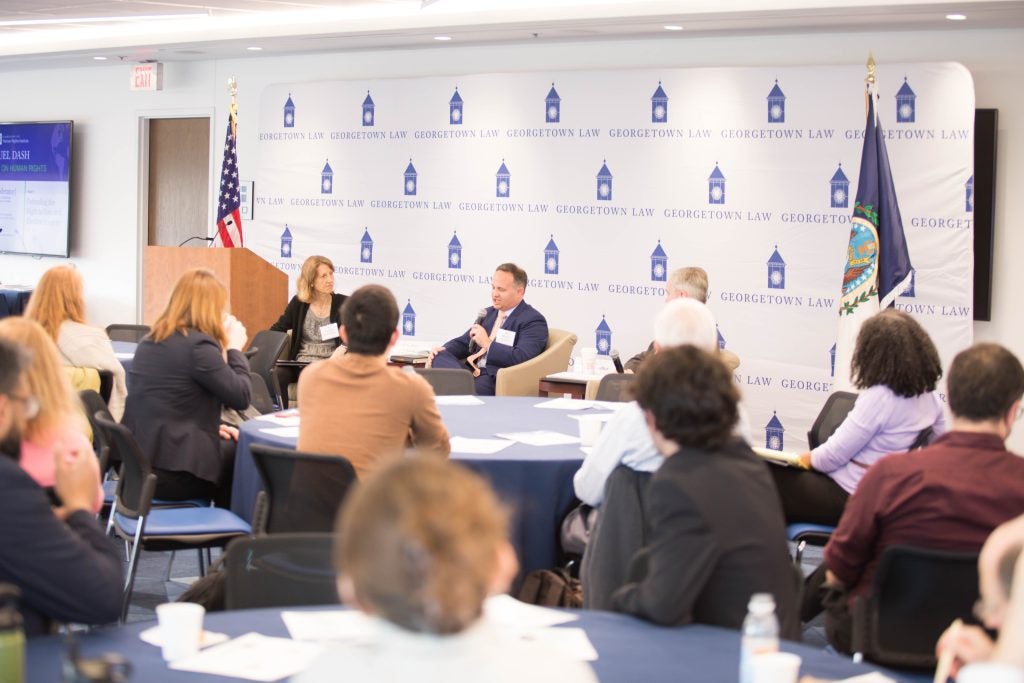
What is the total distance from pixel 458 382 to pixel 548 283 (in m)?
2.88

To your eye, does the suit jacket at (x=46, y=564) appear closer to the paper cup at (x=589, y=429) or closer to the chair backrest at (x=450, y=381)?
the paper cup at (x=589, y=429)

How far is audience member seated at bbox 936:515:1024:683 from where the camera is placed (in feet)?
7.13

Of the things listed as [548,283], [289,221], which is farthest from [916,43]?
[289,221]

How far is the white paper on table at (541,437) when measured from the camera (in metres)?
5.03

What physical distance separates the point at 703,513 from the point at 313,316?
6280 millimetres

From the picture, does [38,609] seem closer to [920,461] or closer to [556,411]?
[920,461]

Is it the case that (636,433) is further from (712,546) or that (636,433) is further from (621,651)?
(621,651)

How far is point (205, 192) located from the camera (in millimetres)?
12211

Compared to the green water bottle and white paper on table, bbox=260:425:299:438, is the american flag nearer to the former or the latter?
white paper on table, bbox=260:425:299:438

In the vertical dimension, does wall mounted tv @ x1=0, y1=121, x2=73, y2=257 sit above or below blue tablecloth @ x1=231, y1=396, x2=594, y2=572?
above

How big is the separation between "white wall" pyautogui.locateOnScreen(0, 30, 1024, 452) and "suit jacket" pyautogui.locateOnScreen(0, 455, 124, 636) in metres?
6.92

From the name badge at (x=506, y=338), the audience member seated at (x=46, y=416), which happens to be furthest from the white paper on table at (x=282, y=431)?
the name badge at (x=506, y=338)

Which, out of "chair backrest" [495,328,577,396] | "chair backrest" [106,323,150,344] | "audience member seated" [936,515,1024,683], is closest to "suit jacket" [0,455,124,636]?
"audience member seated" [936,515,1024,683]

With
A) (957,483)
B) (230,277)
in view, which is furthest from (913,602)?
(230,277)
